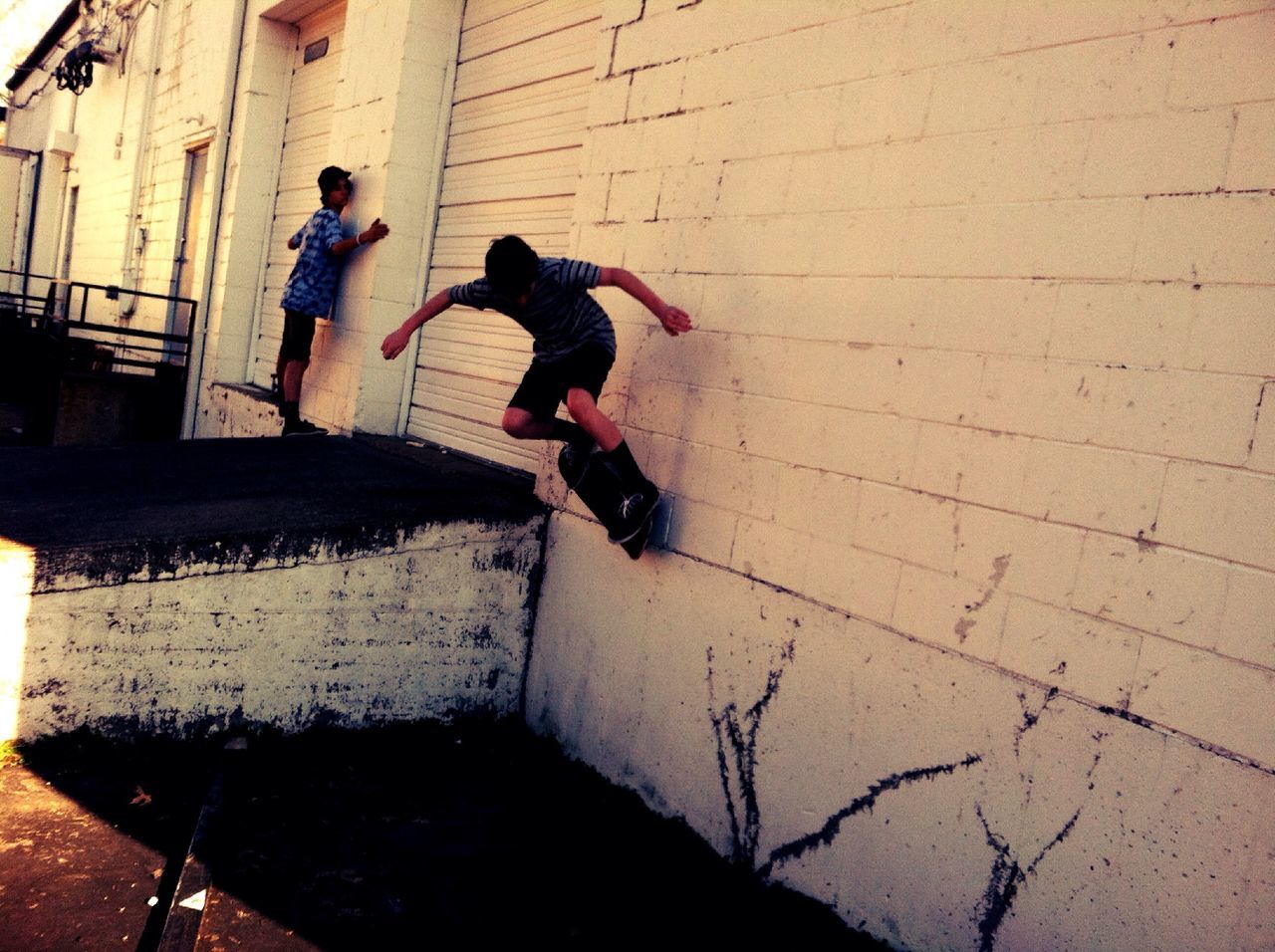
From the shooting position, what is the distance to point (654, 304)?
12.3ft

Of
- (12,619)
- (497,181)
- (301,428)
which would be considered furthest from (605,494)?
(301,428)

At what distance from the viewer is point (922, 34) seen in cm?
321

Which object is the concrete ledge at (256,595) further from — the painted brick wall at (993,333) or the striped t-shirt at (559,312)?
the painted brick wall at (993,333)

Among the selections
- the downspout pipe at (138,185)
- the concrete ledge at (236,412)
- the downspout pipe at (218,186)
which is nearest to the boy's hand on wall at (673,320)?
the concrete ledge at (236,412)

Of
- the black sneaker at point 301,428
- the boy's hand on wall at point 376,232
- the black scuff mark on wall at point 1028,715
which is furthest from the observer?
the black sneaker at point 301,428

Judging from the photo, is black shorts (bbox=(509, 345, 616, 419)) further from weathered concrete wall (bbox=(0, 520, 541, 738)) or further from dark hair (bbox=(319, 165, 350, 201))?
dark hair (bbox=(319, 165, 350, 201))

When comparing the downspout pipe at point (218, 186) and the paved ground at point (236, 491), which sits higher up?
the downspout pipe at point (218, 186)

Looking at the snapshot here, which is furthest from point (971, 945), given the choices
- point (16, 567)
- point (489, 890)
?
point (16, 567)

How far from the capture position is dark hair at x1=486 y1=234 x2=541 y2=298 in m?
3.87

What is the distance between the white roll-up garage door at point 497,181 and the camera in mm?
5273

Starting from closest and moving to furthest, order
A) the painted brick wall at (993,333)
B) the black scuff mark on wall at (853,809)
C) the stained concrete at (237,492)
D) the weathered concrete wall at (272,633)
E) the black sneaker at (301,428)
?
the painted brick wall at (993,333) < the black scuff mark on wall at (853,809) < the weathered concrete wall at (272,633) < the stained concrete at (237,492) < the black sneaker at (301,428)

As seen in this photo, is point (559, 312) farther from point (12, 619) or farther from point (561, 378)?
point (12, 619)

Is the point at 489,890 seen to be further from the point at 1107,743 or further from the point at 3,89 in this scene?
the point at 3,89

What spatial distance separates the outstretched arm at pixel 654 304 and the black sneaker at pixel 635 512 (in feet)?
2.04
